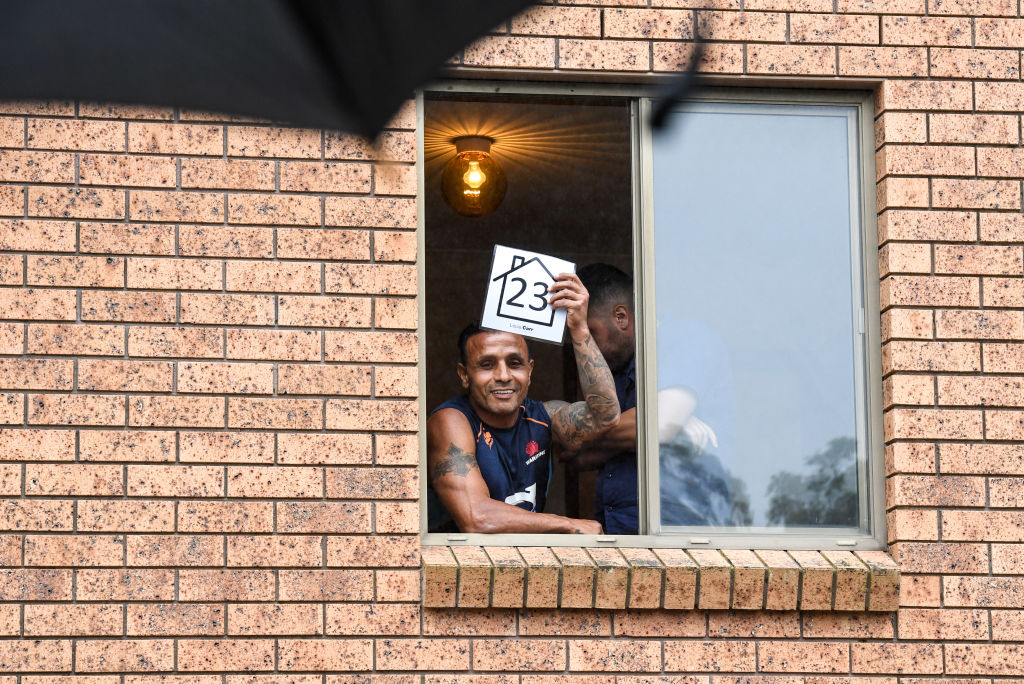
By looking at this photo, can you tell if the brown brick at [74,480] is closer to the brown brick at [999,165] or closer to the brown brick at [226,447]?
the brown brick at [226,447]

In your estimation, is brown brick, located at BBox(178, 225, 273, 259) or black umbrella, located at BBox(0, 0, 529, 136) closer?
black umbrella, located at BBox(0, 0, 529, 136)

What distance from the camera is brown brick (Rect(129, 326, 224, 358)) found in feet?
16.5

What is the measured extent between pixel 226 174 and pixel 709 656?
2.43 meters

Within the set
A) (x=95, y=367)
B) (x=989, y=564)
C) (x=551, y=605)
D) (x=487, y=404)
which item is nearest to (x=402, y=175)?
(x=487, y=404)

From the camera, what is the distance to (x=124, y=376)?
5012mm

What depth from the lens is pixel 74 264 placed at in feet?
16.6

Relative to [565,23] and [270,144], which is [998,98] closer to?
[565,23]

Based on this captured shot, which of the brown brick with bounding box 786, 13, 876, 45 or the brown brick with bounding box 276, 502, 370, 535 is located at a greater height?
the brown brick with bounding box 786, 13, 876, 45

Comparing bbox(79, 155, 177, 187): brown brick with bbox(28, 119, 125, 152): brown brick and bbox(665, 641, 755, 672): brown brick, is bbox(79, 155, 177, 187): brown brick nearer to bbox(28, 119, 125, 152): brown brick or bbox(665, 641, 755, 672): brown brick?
bbox(28, 119, 125, 152): brown brick

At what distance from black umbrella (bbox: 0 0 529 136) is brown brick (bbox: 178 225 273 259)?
310 cm

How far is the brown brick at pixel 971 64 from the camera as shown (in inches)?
216

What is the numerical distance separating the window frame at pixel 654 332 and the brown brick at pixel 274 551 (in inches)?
16.5

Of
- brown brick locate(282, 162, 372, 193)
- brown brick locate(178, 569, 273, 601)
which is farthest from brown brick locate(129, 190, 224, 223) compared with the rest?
brown brick locate(178, 569, 273, 601)

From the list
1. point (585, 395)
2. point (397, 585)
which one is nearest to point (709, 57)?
point (585, 395)
